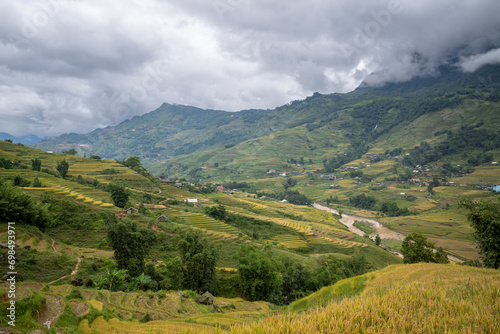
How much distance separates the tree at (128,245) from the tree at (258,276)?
11.1 metres

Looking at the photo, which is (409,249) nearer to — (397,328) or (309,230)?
(397,328)

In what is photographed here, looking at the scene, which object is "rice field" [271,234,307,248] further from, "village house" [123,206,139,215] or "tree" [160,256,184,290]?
A: "tree" [160,256,184,290]

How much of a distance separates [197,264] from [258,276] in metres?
7.26

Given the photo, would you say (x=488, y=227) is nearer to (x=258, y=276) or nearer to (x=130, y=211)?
(x=258, y=276)

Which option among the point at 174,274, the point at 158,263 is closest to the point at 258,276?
the point at 174,274

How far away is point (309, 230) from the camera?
74688mm

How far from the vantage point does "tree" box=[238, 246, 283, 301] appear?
26.8 metres

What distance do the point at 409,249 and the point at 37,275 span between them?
39.1 metres

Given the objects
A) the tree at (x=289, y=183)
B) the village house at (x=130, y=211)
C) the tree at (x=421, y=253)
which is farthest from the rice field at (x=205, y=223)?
the tree at (x=289, y=183)

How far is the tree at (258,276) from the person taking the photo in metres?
26.8

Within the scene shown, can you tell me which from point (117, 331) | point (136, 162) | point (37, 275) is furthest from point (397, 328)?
point (136, 162)

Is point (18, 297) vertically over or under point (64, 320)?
over

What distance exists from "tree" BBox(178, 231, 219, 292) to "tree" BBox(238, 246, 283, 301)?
12.1 feet

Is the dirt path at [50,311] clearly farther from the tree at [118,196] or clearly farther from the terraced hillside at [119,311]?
the tree at [118,196]
